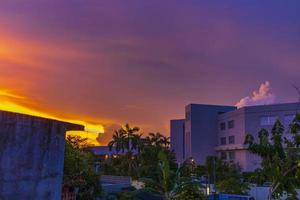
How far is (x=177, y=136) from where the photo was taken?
97.1m

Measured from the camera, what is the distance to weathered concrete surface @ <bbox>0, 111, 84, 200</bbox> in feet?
29.6

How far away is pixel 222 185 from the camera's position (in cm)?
3369

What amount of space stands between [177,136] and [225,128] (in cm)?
1720

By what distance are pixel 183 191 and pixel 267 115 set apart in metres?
51.3

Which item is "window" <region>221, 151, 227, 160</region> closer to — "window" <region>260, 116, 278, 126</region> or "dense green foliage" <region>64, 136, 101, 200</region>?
"window" <region>260, 116, 278, 126</region>

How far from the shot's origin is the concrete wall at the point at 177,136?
313ft

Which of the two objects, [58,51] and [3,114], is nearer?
[3,114]

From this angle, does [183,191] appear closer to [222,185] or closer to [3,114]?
[222,185]

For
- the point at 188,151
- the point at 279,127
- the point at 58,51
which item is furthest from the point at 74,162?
the point at 188,151

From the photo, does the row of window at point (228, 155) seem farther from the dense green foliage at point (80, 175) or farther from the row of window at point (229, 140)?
the dense green foliage at point (80, 175)

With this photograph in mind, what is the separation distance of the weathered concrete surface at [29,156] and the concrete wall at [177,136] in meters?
85.1

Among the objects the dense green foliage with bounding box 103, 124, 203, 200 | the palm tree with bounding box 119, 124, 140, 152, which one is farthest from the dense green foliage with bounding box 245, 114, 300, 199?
the palm tree with bounding box 119, 124, 140, 152

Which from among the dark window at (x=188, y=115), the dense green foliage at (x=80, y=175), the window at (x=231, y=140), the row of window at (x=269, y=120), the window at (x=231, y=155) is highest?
the dark window at (x=188, y=115)

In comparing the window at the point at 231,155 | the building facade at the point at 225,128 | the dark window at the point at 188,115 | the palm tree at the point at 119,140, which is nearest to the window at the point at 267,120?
the building facade at the point at 225,128
